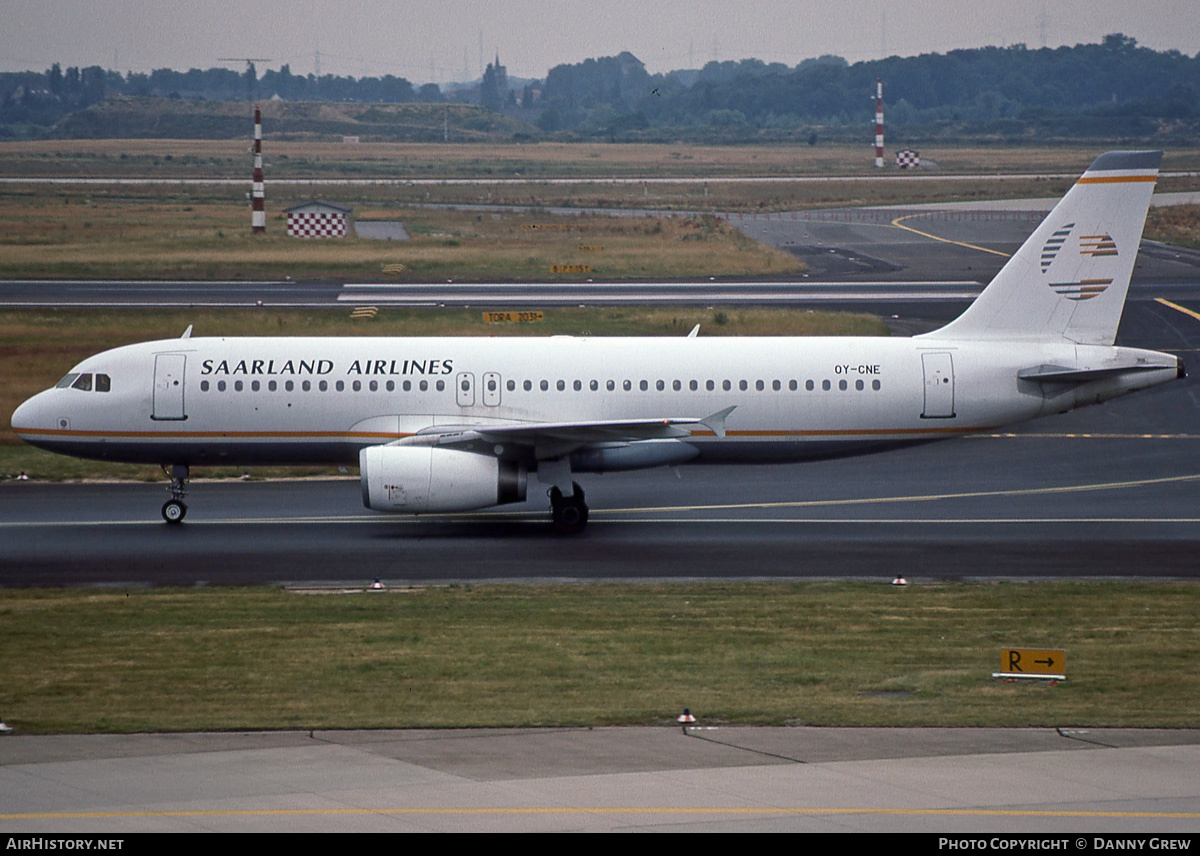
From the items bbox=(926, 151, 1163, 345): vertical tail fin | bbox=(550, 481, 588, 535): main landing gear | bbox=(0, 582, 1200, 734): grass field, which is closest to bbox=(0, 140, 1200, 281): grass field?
bbox=(926, 151, 1163, 345): vertical tail fin

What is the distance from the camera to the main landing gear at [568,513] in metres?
29.6

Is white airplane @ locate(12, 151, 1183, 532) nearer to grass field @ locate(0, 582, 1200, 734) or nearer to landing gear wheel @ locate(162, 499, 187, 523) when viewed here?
landing gear wheel @ locate(162, 499, 187, 523)

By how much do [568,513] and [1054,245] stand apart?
1274 centimetres

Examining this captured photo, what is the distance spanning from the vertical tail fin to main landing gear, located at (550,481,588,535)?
32.7 ft

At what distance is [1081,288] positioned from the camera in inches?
1206

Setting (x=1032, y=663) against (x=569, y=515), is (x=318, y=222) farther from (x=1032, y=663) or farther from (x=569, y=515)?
(x=1032, y=663)

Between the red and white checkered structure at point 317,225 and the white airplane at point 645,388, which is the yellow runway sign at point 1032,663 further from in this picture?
the red and white checkered structure at point 317,225

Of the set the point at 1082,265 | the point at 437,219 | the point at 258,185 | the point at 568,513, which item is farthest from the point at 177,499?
the point at 437,219

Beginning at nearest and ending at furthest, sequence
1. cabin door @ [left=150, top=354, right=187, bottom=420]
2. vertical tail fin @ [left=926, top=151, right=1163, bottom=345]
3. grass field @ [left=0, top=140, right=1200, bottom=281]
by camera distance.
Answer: cabin door @ [left=150, top=354, right=187, bottom=420] < vertical tail fin @ [left=926, top=151, right=1163, bottom=345] < grass field @ [left=0, top=140, right=1200, bottom=281]

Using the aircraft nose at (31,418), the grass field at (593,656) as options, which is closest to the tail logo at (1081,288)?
the grass field at (593,656)

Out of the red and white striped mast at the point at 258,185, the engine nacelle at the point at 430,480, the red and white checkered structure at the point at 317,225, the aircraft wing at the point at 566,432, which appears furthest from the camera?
the red and white checkered structure at the point at 317,225

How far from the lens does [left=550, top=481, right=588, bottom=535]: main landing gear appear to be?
29.6 meters

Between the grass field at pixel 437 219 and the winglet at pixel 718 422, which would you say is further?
the grass field at pixel 437 219
